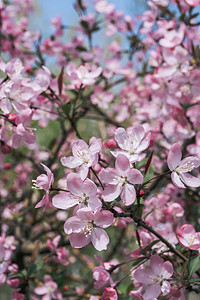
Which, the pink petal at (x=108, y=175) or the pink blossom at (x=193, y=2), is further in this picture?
the pink blossom at (x=193, y=2)

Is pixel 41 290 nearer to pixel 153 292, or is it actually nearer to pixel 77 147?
pixel 153 292

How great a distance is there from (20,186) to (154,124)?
5.50ft

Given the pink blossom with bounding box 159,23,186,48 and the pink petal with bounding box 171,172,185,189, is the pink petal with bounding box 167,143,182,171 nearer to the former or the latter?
the pink petal with bounding box 171,172,185,189

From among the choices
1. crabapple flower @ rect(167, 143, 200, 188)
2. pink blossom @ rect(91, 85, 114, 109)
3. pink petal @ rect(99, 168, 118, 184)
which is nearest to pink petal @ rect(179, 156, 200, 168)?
crabapple flower @ rect(167, 143, 200, 188)

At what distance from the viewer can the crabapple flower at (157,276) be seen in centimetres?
101

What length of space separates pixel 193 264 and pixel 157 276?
0.11 m

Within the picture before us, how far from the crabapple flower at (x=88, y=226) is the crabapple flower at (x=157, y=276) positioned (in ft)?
0.64

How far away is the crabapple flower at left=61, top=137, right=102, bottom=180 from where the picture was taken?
95cm

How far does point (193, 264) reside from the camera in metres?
1.03

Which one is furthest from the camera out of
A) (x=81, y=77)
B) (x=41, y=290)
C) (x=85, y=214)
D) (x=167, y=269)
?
(x=41, y=290)

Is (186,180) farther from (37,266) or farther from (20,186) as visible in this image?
(20,186)

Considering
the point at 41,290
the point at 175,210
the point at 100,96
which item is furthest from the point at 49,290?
the point at 100,96

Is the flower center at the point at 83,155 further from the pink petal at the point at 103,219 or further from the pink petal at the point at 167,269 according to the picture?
the pink petal at the point at 167,269

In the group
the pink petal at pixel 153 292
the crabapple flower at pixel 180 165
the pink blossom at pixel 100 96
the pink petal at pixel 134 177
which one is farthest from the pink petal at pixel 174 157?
the pink blossom at pixel 100 96
